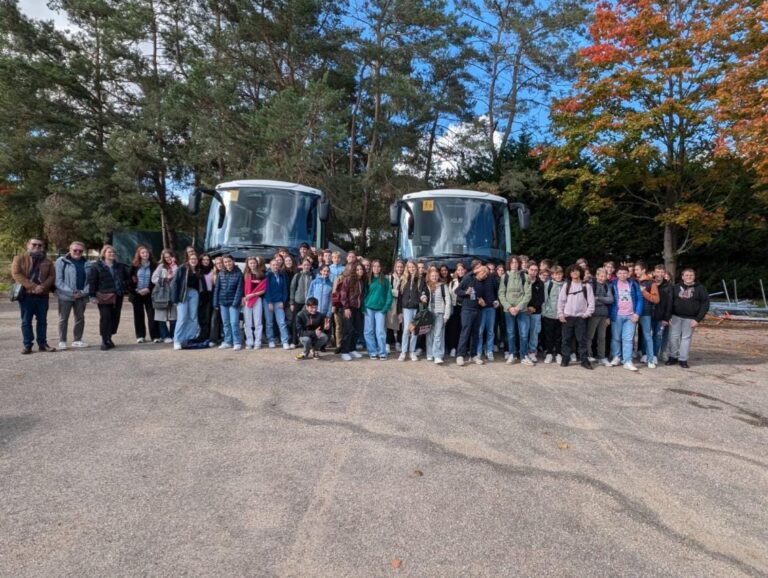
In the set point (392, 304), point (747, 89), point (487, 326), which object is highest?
point (747, 89)

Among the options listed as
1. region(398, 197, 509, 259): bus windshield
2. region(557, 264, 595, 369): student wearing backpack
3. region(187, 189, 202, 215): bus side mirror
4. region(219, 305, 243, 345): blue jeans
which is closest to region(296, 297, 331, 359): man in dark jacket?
region(219, 305, 243, 345): blue jeans

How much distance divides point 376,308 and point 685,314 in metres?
4.87

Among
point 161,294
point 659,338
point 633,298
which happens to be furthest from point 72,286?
point 659,338

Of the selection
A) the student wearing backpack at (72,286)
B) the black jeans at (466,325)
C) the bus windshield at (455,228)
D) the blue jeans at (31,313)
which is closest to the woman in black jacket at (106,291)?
the student wearing backpack at (72,286)

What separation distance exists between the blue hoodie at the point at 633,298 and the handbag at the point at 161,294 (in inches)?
285

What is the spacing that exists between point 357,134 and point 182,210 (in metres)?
9.63

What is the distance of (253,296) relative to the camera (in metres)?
7.79

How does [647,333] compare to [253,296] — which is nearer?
[647,333]

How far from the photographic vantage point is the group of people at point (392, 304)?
7336mm

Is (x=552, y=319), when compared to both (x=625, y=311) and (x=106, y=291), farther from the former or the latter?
(x=106, y=291)

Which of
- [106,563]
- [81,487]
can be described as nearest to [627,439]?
[106,563]

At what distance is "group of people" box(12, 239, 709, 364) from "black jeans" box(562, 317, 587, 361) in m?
0.02

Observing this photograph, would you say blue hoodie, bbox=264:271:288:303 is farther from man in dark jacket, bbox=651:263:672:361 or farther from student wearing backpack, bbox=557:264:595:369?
man in dark jacket, bbox=651:263:672:361

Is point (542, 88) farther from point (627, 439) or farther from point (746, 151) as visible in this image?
point (627, 439)
